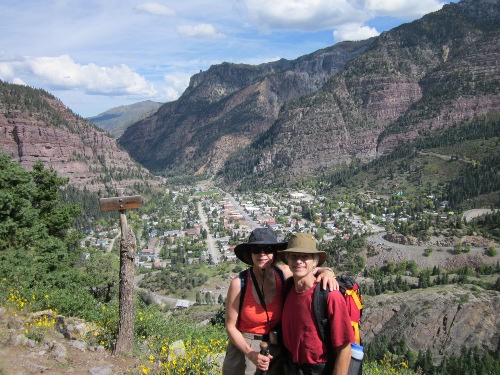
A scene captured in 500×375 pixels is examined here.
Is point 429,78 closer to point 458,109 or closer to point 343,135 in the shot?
point 458,109

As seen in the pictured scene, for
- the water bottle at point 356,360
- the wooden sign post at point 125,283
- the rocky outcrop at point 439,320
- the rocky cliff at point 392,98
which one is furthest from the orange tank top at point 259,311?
the rocky cliff at point 392,98

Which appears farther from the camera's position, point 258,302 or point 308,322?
point 258,302

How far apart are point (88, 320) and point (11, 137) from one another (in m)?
116

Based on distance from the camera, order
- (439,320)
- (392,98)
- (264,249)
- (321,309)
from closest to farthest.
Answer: (321,309) < (264,249) < (439,320) < (392,98)

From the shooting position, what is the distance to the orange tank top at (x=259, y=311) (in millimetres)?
4402

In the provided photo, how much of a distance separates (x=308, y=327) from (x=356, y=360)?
1.99ft

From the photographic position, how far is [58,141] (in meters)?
119

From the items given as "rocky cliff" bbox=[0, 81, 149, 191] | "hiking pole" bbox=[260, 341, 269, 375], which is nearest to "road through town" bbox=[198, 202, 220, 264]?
"rocky cliff" bbox=[0, 81, 149, 191]

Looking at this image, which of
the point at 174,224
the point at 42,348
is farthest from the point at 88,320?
the point at 174,224

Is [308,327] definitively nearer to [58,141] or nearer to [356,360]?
[356,360]

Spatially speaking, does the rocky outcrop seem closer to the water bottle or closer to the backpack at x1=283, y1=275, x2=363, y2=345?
the water bottle

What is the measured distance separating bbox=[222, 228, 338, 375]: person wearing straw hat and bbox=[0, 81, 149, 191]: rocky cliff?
103744 millimetres

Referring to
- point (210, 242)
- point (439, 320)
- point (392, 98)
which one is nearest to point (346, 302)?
point (439, 320)

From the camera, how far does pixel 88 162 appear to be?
424 feet
